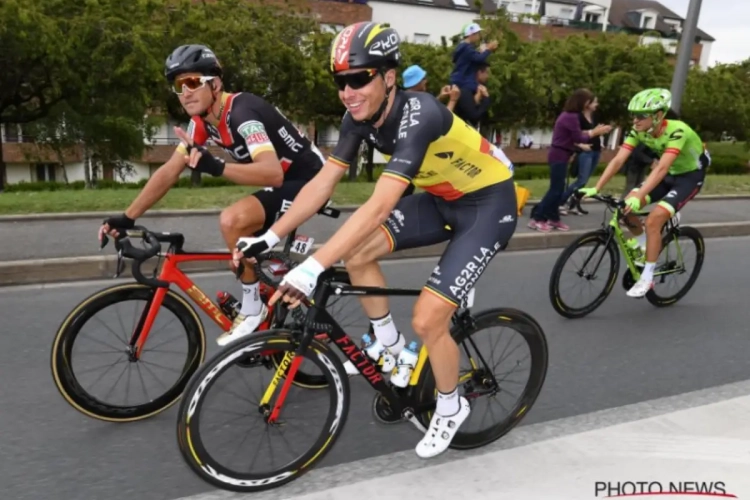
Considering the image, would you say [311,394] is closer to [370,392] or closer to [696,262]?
[370,392]

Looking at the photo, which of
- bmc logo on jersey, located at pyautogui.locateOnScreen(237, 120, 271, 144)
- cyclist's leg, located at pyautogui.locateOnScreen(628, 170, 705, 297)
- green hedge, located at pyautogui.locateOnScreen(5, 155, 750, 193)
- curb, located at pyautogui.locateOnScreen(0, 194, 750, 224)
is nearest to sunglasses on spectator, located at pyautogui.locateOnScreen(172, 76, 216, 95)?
bmc logo on jersey, located at pyautogui.locateOnScreen(237, 120, 271, 144)

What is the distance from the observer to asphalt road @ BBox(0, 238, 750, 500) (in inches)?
119

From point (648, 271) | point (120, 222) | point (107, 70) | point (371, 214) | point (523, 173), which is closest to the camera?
point (371, 214)

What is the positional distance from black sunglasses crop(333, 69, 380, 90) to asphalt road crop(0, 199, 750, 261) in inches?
180

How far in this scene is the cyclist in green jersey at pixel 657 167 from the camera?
5270mm

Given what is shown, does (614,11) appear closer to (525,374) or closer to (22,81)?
(22,81)

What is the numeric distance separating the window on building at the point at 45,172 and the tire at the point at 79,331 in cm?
4155

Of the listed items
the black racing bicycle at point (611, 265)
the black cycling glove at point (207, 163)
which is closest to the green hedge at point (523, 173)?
the black racing bicycle at point (611, 265)

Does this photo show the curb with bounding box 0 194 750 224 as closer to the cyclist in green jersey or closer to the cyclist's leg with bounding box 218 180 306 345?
the cyclist in green jersey

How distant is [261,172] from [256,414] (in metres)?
1.25

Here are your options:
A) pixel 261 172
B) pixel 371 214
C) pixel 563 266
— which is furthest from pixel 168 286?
pixel 563 266

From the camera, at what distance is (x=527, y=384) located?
347 cm

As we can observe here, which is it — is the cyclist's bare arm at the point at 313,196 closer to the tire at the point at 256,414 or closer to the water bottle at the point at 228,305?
the tire at the point at 256,414

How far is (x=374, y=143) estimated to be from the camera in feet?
9.77
